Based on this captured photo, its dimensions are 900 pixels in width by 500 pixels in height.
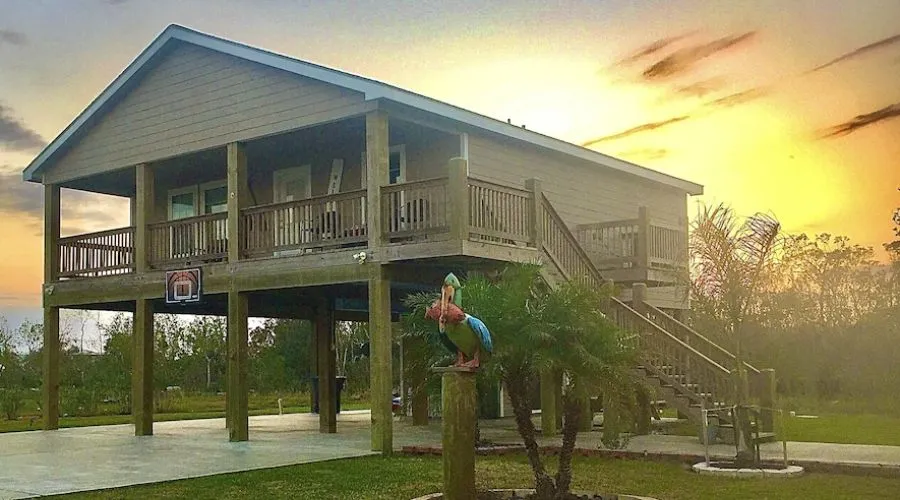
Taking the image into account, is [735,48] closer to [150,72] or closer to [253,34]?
[253,34]

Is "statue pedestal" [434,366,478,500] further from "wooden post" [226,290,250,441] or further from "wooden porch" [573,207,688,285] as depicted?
"wooden post" [226,290,250,441]

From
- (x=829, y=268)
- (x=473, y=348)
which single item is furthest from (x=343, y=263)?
(x=829, y=268)

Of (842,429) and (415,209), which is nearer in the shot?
(415,209)

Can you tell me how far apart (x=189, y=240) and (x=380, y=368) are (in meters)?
5.18

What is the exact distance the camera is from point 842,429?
1488 centimetres

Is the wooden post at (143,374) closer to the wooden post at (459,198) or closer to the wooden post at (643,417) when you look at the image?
the wooden post at (459,198)

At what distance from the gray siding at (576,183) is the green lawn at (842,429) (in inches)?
176

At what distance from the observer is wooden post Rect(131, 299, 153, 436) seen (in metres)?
16.2

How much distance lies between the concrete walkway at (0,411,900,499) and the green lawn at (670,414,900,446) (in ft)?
3.29

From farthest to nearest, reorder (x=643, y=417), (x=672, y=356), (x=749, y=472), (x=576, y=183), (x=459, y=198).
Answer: (x=576, y=183) → (x=643, y=417) → (x=672, y=356) → (x=459, y=198) → (x=749, y=472)

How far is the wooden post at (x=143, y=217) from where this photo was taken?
1645 centimetres

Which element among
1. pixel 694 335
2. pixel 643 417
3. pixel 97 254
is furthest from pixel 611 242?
pixel 97 254

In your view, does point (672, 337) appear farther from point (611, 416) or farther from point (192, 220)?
point (192, 220)

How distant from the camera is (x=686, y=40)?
40.2 ft
